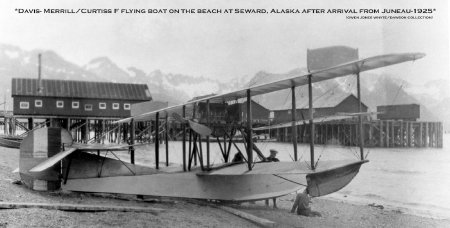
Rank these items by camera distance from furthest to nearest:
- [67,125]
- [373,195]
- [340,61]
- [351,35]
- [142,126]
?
1. [142,126]
2. [67,125]
3. [373,195]
4. [351,35]
5. [340,61]

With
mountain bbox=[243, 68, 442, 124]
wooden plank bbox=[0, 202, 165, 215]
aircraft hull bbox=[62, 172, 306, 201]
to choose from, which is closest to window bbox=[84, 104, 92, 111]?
mountain bbox=[243, 68, 442, 124]

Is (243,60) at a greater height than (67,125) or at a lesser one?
greater

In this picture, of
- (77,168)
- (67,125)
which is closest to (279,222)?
(77,168)

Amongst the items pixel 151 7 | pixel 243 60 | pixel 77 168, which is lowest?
pixel 77 168

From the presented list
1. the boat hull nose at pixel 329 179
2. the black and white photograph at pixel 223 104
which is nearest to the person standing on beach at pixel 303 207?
the black and white photograph at pixel 223 104

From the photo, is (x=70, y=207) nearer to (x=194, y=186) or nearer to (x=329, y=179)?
(x=194, y=186)

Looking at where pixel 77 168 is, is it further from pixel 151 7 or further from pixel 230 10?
pixel 230 10

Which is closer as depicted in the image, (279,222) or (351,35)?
(279,222)
